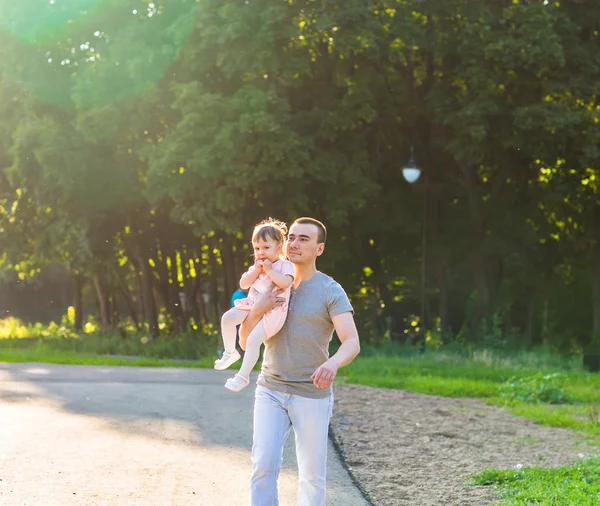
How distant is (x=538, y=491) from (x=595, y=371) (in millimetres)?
14049

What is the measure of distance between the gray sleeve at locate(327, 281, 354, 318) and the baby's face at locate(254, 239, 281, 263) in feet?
1.17

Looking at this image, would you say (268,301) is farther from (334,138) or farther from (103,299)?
(103,299)

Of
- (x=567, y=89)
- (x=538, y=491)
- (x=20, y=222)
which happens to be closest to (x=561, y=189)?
(x=567, y=89)

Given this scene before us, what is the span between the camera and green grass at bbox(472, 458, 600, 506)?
24.9 ft

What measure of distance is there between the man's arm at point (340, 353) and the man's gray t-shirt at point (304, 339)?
70 millimetres

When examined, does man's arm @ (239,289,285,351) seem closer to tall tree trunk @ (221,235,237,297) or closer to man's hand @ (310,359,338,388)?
man's hand @ (310,359,338,388)

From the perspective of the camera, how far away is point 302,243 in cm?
578

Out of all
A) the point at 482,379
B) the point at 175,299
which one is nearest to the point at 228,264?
the point at 175,299

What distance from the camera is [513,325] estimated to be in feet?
109

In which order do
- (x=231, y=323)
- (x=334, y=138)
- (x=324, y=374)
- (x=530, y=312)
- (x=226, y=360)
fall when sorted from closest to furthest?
1. (x=324, y=374)
2. (x=231, y=323)
3. (x=226, y=360)
4. (x=334, y=138)
5. (x=530, y=312)

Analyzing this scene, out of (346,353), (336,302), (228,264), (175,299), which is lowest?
(175,299)

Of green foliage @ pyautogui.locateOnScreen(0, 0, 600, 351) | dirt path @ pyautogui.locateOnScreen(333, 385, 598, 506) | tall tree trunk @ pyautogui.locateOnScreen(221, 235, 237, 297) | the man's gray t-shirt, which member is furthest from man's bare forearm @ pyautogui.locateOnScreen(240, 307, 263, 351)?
tall tree trunk @ pyautogui.locateOnScreen(221, 235, 237, 297)

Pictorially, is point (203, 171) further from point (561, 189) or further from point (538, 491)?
point (538, 491)

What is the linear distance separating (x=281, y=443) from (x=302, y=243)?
1082mm
